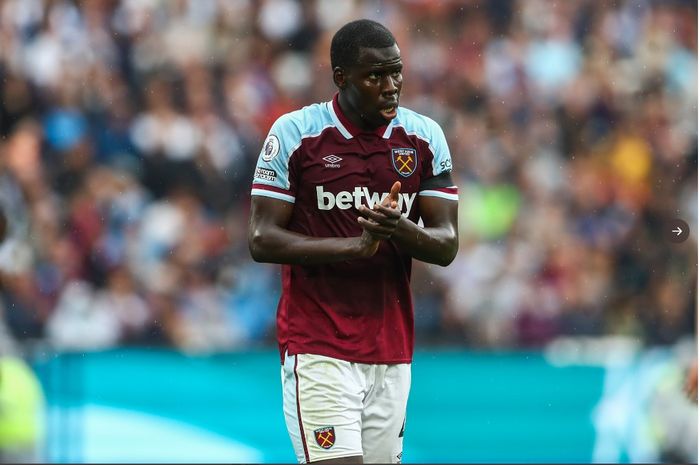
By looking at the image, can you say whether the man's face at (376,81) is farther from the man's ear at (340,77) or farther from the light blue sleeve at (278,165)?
the light blue sleeve at (278,165)

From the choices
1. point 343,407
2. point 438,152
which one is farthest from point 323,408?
point 438,152

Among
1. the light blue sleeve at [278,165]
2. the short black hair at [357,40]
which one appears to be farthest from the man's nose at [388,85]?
the light blue sleeve at [278,165]

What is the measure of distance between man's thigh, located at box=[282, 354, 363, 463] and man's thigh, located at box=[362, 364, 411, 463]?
0.28ft

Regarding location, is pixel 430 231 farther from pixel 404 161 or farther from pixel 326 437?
pixel 326 437

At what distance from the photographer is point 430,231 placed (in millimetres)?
4934

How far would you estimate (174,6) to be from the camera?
12.5 meters

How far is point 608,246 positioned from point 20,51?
600 centimetres

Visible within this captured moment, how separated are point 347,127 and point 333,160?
15 centimetres

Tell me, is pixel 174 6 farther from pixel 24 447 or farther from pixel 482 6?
pixel 24 447

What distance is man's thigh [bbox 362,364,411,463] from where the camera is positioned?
502cm

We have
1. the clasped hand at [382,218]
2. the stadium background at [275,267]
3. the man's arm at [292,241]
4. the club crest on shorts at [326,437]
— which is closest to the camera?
the clasped hand at [382,218]

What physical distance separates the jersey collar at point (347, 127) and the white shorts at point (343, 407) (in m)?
0.91

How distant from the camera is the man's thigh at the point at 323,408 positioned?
4.83 metres

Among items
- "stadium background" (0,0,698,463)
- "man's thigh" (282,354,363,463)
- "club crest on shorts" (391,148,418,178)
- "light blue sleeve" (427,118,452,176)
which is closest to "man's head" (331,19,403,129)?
"club crest on shorts" (391,148,418,178)
